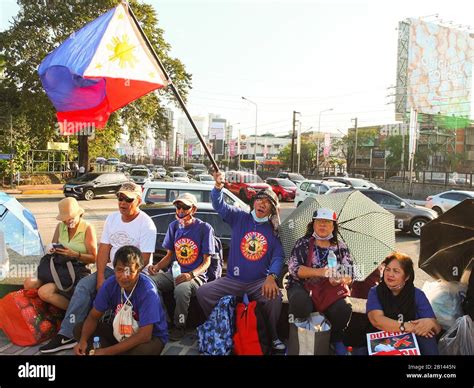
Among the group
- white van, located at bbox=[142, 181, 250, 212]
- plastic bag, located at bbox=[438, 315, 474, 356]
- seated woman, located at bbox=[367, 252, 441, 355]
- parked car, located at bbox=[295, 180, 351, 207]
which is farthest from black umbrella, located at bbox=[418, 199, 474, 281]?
parked car, located at bbox=[295, 180, 351, 207]

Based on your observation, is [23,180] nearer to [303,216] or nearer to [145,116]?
[145,116]

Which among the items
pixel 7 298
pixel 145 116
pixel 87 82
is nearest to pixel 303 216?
pixel 87 82

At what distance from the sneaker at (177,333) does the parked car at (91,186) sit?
1912cm

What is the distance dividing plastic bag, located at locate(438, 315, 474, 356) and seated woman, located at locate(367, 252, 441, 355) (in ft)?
0.48

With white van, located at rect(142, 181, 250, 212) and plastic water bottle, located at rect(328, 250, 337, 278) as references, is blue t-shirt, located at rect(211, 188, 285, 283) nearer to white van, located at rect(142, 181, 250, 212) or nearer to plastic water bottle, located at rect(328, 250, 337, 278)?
plastic water bottle, located at rect(328, 250, 337, 278)

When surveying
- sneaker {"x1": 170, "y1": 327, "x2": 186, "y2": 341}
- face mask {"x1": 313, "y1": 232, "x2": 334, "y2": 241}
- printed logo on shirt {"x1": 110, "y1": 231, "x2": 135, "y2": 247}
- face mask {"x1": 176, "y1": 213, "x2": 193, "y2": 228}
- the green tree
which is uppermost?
the green tree

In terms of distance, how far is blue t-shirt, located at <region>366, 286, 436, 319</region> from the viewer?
367 centimetres

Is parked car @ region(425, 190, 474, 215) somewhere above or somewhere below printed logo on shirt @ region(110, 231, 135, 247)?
below

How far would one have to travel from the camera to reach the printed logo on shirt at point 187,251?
4.74 m

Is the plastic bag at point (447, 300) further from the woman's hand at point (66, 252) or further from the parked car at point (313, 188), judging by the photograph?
the parked car at point (313, 188)

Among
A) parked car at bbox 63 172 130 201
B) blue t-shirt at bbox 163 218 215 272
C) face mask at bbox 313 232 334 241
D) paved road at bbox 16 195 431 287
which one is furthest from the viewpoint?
parked car at bbox 63 172 130 201

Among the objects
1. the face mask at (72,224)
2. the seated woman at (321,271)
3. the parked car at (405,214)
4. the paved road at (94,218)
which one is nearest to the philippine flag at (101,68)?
the face mask at (72,224)

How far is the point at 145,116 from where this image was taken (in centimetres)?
2577

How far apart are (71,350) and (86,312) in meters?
0.37
